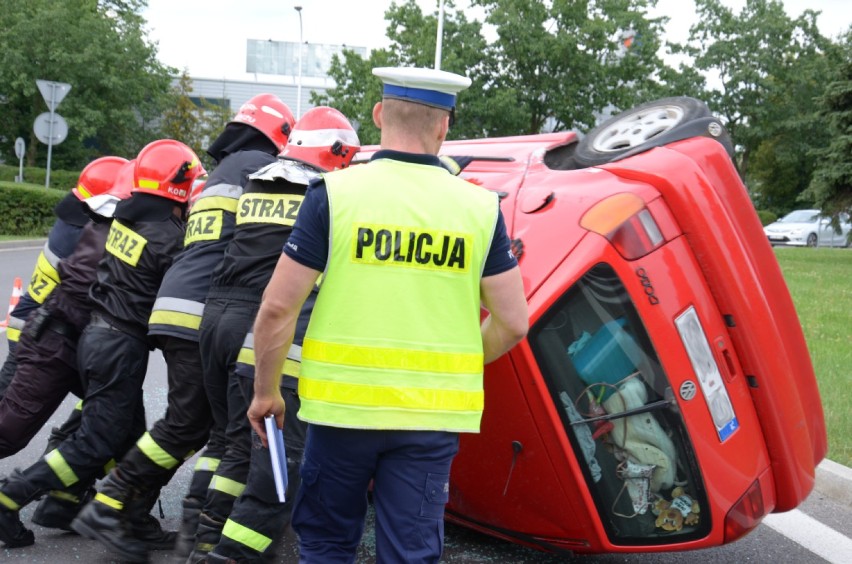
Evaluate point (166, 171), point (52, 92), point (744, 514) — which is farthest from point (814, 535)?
point (52, 92)

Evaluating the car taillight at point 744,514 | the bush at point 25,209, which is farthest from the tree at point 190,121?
the car taillight at point 744,514

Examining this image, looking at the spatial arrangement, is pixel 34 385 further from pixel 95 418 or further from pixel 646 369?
pixel 646 369

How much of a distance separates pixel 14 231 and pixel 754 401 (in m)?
21.5

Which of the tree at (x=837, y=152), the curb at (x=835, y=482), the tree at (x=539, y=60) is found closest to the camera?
the curb at (x=835, y=482)

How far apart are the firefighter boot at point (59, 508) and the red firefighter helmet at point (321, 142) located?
1.74 meters

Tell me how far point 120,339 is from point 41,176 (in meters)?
37.3

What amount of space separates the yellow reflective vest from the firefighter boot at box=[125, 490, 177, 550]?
1.80 meters

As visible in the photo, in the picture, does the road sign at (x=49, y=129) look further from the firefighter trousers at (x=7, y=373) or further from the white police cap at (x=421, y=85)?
the white police cap at (x=421, y=85)

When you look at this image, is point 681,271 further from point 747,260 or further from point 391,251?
point 391,251

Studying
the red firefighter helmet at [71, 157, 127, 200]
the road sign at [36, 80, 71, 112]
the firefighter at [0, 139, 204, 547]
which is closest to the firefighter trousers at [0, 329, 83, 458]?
the firefighter at [0, 139, 204, 547]

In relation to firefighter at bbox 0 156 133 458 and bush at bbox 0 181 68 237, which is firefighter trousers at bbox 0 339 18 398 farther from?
bush at bbox 0 181 68 237

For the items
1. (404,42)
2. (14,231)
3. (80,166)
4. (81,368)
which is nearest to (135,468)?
(81,368)

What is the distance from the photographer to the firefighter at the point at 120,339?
4359 mm

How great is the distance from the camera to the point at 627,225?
11.7 feet
